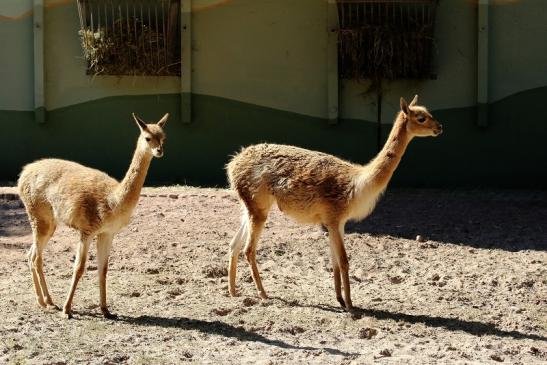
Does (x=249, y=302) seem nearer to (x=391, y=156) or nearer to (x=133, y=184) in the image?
(x=133, y=184)

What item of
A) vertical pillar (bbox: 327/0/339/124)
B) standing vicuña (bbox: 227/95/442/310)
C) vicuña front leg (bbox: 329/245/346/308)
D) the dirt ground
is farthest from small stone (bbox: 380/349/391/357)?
vertical pillar (bbox: 327/0/339/124)

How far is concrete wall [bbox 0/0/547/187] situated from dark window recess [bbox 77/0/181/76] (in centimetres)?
28

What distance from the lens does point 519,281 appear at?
8.62 meters

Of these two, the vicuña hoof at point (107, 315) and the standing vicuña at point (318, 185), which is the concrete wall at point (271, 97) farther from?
the vicuña hoof at point (107, 315)

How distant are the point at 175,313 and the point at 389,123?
5874 millimetres

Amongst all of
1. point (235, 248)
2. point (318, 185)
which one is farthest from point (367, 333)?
point (235, 248)

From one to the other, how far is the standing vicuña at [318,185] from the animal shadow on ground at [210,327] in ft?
2.88

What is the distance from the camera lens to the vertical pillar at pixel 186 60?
12711mm

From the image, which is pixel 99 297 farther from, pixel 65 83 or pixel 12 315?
pixel 65 83

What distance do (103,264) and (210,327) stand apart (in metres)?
0.98

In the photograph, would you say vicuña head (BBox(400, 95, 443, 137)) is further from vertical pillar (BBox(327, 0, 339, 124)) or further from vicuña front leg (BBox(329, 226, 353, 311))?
vertical pillar (BBox(327, 0, 339, 124))

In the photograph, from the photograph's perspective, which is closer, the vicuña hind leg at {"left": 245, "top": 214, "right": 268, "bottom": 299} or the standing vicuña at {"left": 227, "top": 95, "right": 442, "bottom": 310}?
the standing vicuña at {"left": 227, "top": 95, "right": 442, "bottom": 310}

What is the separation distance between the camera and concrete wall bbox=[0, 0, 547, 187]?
12703mm

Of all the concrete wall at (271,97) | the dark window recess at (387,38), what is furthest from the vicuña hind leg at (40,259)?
the dark window recess at (387,38)
